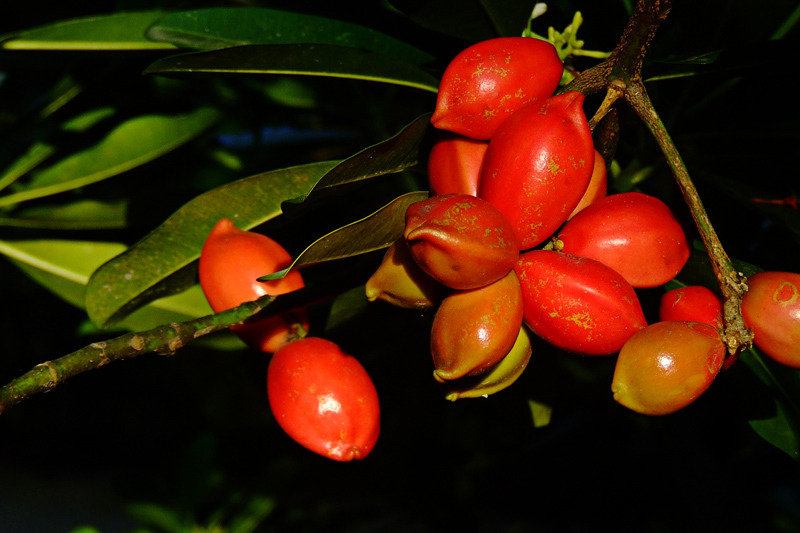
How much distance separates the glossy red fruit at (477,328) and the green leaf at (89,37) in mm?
688

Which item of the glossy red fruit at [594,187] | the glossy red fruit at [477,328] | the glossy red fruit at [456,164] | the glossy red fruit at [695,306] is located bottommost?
the glossy red fruit at [695,306]

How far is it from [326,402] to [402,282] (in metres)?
0.16

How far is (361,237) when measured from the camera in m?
0.57

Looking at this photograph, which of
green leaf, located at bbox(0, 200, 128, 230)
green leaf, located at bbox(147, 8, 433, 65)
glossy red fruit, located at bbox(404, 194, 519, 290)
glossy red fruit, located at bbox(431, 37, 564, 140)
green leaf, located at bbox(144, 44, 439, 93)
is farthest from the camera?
green leaf, located at bbox(0, 200, 128, 230)

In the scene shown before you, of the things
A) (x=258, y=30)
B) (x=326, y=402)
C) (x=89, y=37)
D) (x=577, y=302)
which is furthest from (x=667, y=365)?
(x=89, y=37)

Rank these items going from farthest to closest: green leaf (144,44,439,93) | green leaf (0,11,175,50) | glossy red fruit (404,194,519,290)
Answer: green leaf (0,11,175,50) → green leaf (144,44,439,93) → glossy red fruit (404,194,519,290)

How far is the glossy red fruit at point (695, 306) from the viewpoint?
0.55 metres

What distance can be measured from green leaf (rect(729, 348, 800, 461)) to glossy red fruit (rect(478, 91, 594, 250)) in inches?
16.4

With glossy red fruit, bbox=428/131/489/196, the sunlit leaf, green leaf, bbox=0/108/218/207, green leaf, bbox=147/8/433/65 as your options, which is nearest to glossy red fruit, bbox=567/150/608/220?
glossy red fruit, bbox=428/131/489/196

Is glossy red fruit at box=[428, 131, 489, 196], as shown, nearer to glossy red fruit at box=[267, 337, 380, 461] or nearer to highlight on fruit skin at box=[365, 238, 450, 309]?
highlight on fruit skin at box=[365, 238, 450, 309]

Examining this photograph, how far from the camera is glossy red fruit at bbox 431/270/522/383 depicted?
19.7 inches

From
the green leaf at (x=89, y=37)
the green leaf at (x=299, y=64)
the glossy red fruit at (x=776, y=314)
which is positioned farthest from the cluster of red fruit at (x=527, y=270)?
the green leaf at (x=89, y=37)

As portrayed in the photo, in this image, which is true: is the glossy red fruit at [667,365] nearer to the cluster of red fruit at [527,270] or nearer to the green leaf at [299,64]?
the cluster of red fruit at [527,270]

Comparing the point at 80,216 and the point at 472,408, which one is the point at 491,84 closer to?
the point at 80,216
